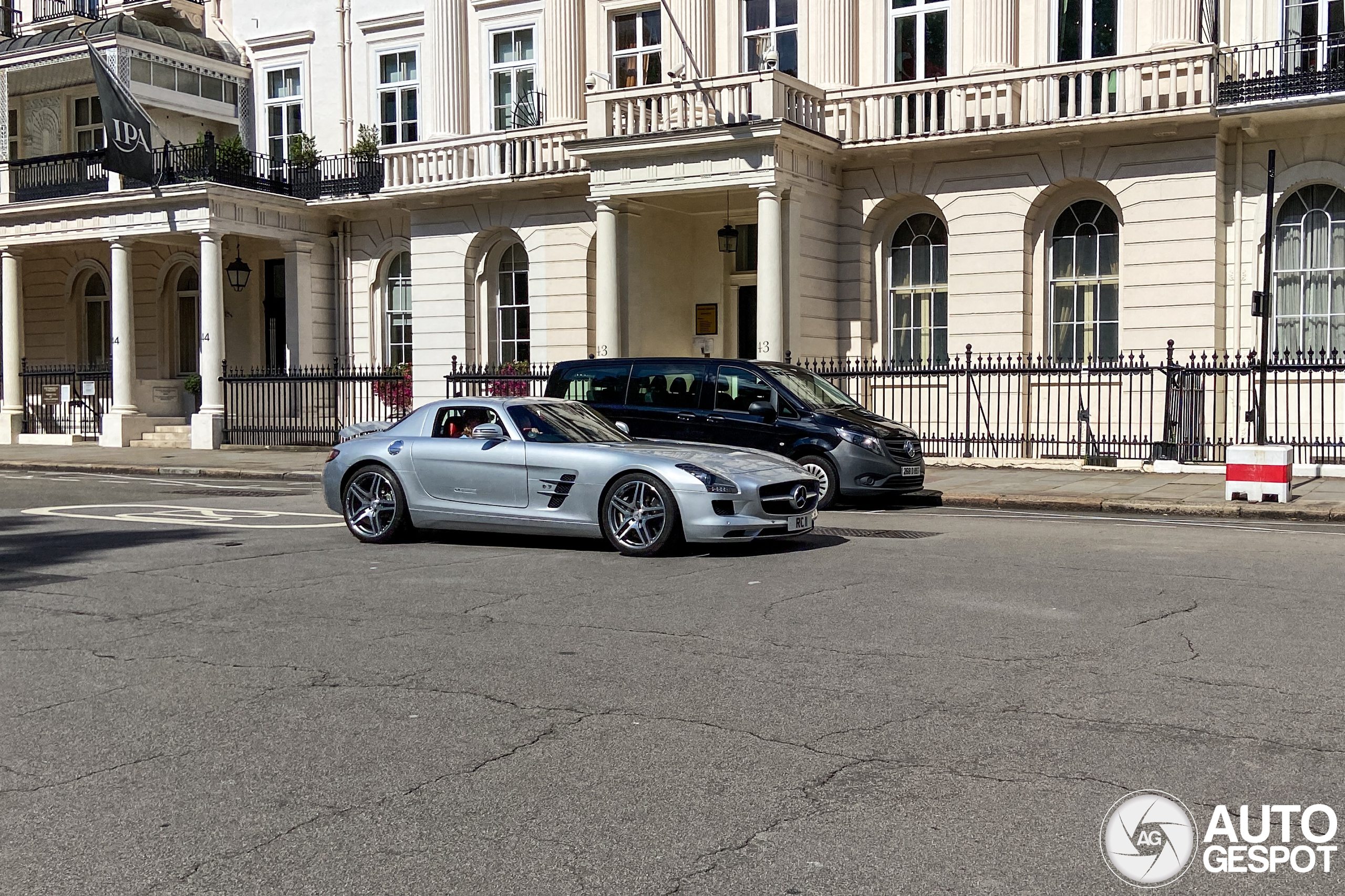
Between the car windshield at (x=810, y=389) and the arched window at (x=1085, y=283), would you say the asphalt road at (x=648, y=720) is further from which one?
the arched window at (x=1085, y=283)

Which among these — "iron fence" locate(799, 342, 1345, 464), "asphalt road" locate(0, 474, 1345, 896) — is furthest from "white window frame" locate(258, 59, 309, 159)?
"asphalt road" locate(0, 474, 1345, 896)

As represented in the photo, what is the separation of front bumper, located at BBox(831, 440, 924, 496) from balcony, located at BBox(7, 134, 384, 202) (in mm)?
18443

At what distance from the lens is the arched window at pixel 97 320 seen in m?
37.3

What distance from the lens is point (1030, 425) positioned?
23547 millimetres

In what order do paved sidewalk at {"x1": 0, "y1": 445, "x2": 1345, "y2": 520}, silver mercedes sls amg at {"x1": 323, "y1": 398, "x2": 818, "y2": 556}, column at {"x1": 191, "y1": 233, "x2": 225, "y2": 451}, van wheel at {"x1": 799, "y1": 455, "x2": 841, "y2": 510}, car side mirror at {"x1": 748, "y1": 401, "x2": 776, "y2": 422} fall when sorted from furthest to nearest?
column at {"x1": 191, "y1": 233, "x2": 225, "y2": 451}
car side mirror at {"x1": 748, "y1": 401, "x2": 776, "y2": 422}
van wheel at {"x1": 799, "y1": 455, "x2": 841, "y2": 510}
paved sidewalk at {"x1": 0, "y1": 445, "x2": 1345, "y2": 520}
silver mercedes sls amg at {"x1": 323, "y1": 398, "x2": 818, "y2": 556}

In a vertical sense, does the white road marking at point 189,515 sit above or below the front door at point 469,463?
below

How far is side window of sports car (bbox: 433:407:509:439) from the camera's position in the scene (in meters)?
12.5

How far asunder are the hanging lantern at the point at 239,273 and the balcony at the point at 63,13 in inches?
287

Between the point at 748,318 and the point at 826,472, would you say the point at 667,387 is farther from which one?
the point at 748,318

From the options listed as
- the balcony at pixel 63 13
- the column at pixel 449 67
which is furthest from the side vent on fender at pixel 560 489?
the balcony at pixel 63 13

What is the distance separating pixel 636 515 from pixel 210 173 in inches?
911

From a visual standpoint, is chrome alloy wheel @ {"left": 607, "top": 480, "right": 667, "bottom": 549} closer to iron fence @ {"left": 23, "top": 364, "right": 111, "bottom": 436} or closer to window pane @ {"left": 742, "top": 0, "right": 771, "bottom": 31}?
window pane @ {"left": 742, "top": 0, "right": 771, "bottom": 31}

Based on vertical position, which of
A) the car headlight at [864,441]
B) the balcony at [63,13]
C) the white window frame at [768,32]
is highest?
the balcony at [63,13]

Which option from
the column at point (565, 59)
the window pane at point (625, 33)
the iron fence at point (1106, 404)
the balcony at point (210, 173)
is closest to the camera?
the iron fence at point (1106, 404)
